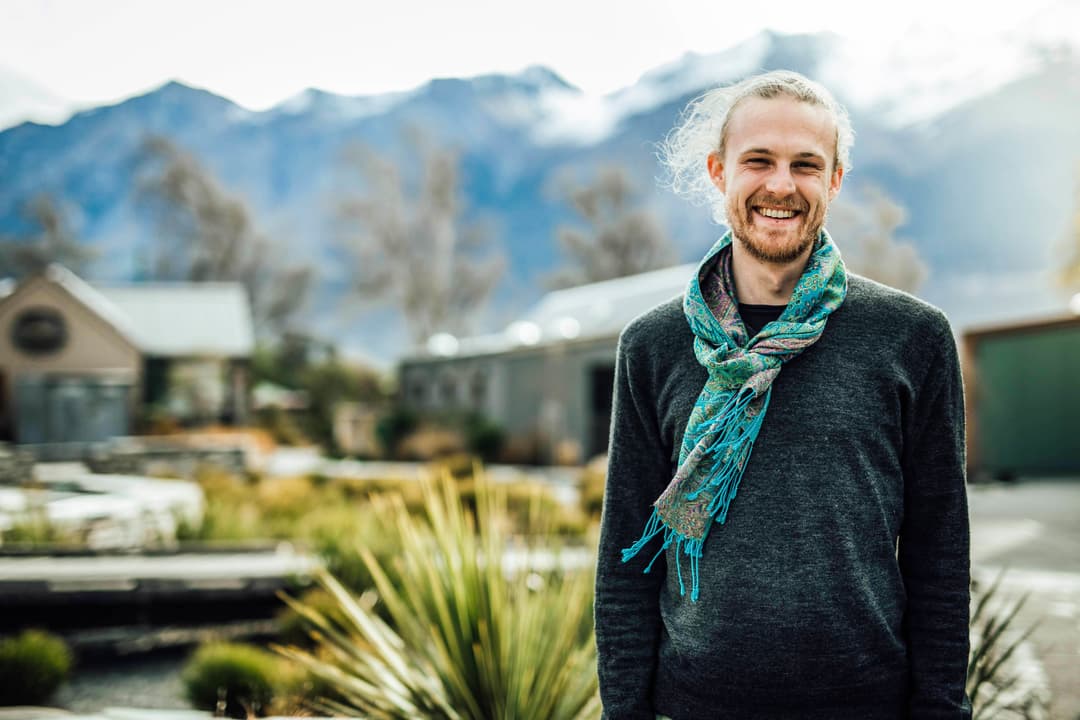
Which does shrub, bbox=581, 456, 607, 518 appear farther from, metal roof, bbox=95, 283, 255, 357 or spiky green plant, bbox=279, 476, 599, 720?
metal roof, bbox=95, 283, 255, 357

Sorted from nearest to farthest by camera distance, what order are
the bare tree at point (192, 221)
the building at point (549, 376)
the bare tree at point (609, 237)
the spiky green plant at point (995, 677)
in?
the spiky green plant at point (995, 677) < the building at point (549, 376) < the bare tree at point (609, 237) < the bare tree at point (192, 221)

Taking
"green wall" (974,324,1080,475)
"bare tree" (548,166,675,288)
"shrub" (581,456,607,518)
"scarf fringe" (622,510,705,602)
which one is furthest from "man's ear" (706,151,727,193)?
"bare tree" (548,166,675,288)

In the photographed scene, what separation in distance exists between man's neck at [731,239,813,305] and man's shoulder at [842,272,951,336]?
110 mm

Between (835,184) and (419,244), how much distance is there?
50833mm

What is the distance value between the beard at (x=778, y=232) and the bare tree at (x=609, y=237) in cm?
4664

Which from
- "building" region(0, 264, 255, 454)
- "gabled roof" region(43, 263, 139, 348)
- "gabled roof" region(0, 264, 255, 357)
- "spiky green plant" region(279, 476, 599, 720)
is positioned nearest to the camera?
"spiky green plant" region(279, 476, 599, 720)

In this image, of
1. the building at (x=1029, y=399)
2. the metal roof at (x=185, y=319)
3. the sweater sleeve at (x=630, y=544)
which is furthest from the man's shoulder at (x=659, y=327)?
the metal roof at (x=185, y=319)

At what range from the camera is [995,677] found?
2.97m

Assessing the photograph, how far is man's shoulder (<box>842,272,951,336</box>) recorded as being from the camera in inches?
65.1

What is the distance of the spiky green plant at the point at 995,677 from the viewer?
8.48 feet

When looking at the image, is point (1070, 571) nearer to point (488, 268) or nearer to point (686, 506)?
point (686, 506)

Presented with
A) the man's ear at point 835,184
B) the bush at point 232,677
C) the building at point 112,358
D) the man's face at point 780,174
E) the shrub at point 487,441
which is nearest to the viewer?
the man's face at point 780,174

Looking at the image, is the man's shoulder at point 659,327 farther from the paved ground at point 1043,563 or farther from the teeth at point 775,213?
the paved ground at point 1043,563

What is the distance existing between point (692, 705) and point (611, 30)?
197 centimetres
